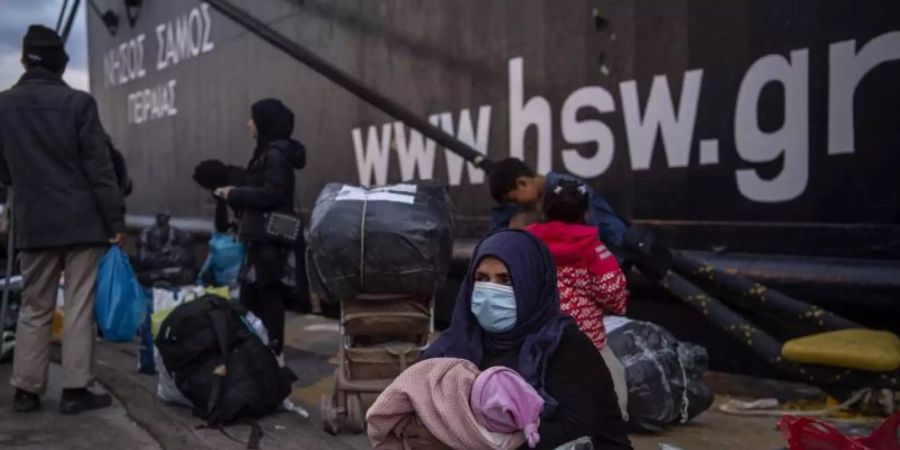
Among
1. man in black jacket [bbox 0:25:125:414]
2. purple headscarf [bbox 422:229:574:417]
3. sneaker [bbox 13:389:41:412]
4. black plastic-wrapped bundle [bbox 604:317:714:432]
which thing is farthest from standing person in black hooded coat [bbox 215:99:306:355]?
purple headscarf [bbox 422:229:574:417]

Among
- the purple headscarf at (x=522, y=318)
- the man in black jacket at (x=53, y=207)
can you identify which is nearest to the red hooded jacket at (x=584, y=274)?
the purple headscarf at (x=522, y=318)

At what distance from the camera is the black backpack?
444 cm

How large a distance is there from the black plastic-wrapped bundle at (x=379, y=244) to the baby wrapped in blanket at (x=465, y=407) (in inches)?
65.5

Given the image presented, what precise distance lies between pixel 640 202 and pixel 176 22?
7379mm

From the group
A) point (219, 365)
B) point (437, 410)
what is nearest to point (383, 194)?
point (219, 365)

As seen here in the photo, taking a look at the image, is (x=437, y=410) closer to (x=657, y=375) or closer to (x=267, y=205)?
(x=657, y=375)

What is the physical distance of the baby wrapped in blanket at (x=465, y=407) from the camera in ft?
7.81

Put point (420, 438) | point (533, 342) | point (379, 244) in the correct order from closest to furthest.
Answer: point (420, 438) < point (533, 342) < point (379, 244)

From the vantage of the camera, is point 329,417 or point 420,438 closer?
point 420,438

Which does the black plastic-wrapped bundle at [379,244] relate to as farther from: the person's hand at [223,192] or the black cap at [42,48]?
the black cap at [42,48]

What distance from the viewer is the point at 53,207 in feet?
15.1

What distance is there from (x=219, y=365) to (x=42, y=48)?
1.72m

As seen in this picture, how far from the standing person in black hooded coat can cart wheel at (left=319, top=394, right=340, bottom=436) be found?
1.08m

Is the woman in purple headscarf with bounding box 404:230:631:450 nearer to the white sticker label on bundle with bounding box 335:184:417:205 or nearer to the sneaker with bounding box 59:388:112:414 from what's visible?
the white sticker label on bundle with bounding box 335:184:417:205
